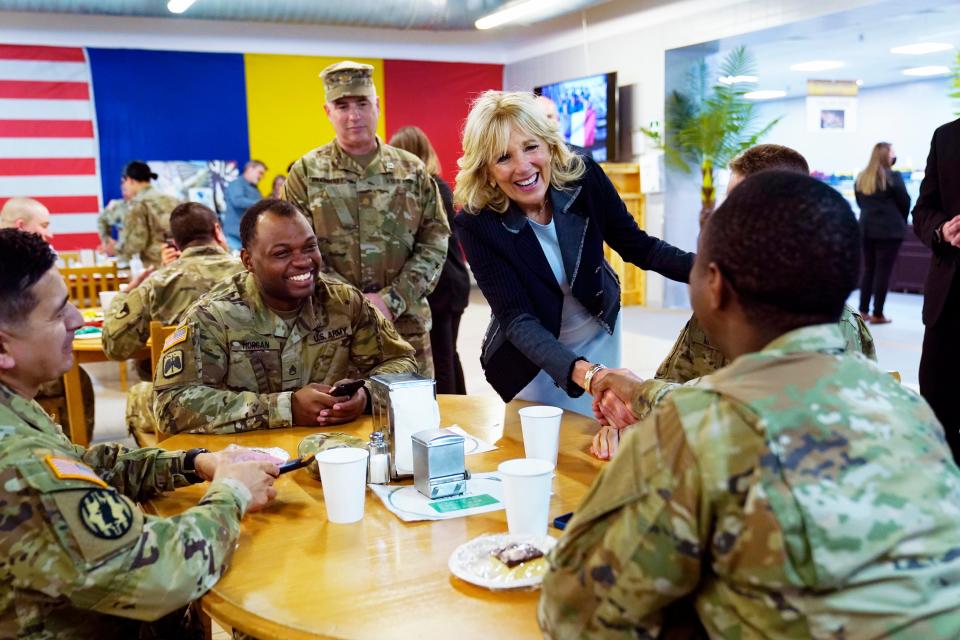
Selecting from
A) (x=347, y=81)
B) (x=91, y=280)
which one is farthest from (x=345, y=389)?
(x=91, y=280)

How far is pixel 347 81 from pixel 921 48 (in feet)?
31.6

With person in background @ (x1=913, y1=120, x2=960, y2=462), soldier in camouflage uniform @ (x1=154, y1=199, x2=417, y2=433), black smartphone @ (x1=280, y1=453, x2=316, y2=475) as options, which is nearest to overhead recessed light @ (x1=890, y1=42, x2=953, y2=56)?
person in background @ (x1=913, y1=120, x2=960, y2=462)

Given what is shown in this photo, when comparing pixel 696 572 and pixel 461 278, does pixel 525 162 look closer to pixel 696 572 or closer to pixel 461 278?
pixel 696 572

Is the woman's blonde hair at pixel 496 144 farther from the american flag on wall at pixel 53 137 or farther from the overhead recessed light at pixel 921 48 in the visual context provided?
the overhead recessed light at pixel 921 48

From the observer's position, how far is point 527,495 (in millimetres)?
1374

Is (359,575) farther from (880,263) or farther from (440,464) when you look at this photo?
(880,263)

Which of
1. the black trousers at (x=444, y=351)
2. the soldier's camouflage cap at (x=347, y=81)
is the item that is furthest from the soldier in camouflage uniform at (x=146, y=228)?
the soldier's camouflage cap at (x=347, y=81)

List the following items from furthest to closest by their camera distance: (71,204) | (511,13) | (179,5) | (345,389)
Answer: (71,204) → (511,13) → (179,5) → (345,389)

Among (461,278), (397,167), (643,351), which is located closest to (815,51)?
(643,351)

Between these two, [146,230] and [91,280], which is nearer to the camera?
[91,280]

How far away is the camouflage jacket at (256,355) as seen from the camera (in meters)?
2.15

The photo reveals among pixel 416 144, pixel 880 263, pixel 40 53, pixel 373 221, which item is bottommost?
pixel 880 263

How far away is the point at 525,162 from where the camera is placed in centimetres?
235

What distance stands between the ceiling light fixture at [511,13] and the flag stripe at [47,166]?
15.4 ft
